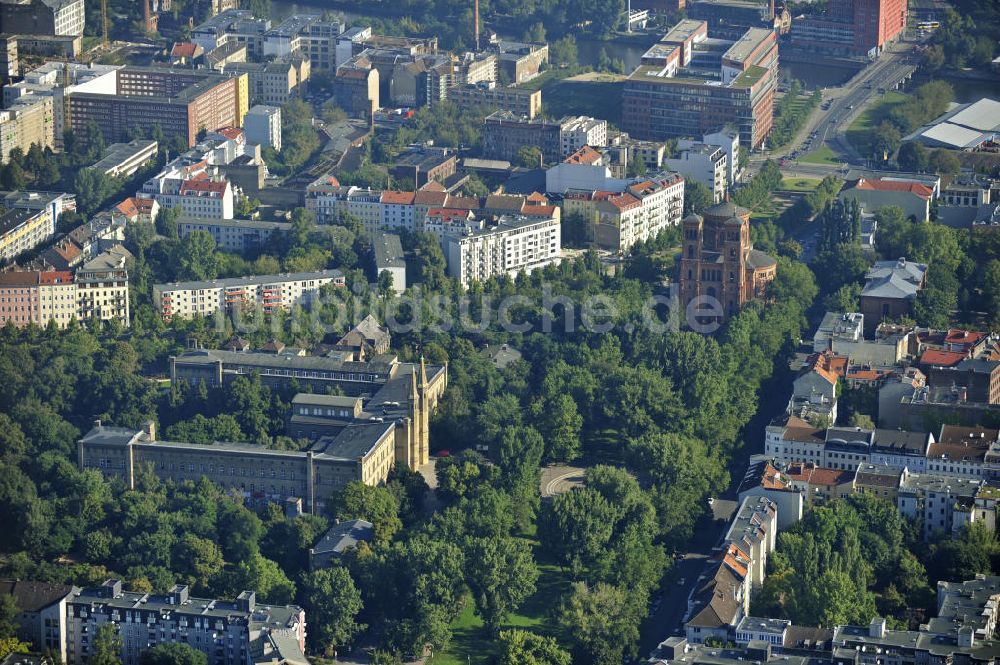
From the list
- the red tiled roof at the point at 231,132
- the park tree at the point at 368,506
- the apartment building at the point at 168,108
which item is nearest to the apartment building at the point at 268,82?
the apartment building at the point at 168,108

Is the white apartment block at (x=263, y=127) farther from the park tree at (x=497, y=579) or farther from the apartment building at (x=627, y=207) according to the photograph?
the park tree at (x=497, y=579)

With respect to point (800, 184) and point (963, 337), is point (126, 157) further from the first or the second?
point (963, 337)

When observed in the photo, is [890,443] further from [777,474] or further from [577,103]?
[577,103]

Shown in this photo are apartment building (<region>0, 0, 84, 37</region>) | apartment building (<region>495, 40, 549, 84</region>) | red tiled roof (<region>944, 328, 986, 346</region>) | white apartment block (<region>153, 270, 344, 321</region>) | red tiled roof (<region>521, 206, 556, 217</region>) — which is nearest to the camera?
red tiled roof (<region>944, 328, 986, 346</region>)

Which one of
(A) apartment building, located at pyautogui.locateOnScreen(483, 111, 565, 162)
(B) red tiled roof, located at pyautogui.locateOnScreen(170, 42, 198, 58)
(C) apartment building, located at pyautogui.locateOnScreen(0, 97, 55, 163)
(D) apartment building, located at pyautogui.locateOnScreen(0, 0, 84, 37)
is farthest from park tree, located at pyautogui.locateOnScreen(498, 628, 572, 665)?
(D) apartment building, located at pyautogui.locateOnScreen(0, 0, 84, 37)

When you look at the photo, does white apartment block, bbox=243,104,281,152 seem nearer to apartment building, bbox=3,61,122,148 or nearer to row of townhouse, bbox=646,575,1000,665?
apartment building, bbox=3,61,122,148
